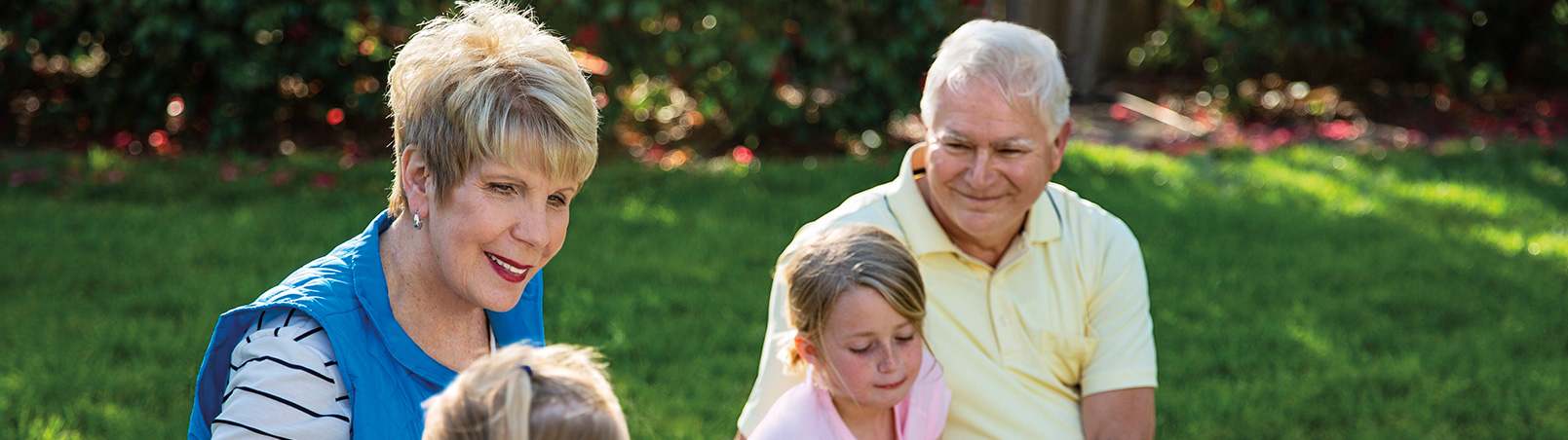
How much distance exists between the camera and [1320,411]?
3.97 metres

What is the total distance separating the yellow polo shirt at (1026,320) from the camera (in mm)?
2637

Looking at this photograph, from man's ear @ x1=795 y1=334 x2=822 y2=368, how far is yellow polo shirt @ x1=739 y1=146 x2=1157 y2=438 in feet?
0.73

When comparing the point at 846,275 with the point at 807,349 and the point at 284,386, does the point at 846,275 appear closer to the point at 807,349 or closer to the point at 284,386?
the point at 807,349

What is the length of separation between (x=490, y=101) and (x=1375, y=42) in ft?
27.0

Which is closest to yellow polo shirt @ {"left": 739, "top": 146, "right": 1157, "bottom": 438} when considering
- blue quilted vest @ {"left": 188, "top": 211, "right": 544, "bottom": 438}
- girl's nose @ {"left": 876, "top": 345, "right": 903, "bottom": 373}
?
girl's nose @ {"left": 876, "top": 345, "right": 903, "bottom": 373}

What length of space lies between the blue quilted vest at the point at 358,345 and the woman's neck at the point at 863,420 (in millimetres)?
774

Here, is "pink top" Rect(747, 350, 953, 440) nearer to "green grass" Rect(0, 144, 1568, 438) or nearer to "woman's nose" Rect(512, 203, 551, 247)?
"woman's nose" Rect(512, 203, 551, 247)

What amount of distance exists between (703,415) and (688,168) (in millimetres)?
2857

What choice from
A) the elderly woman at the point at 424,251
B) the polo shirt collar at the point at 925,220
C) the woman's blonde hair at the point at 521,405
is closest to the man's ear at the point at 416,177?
the elderly woman at the point at 424,251

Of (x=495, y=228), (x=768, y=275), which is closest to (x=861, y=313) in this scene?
(x=495, y=228)

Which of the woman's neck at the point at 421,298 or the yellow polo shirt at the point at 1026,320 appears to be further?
the yellow polo shirt at the point at 1026,320

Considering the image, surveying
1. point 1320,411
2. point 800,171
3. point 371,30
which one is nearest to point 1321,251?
point 1320,411

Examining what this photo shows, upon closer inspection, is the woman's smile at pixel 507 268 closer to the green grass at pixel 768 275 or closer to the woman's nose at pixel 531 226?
the woman's nose at pixel 531 226

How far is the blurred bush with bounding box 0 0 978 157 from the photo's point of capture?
20.5 feet
